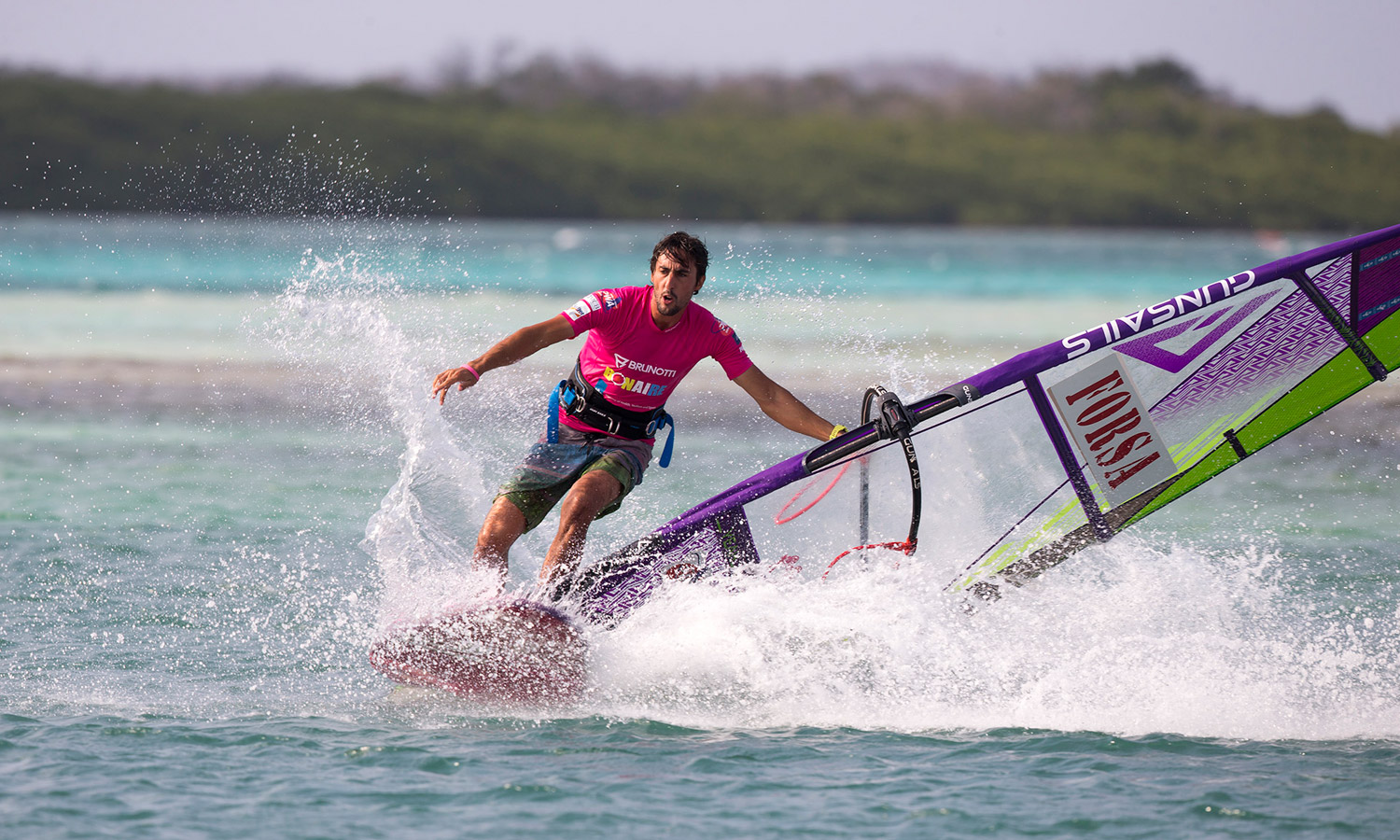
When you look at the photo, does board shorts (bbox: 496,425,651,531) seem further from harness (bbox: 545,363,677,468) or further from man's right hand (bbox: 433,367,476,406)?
man's right hand (bbox: 433,367,476,406)

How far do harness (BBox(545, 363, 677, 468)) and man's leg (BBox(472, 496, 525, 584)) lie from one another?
16.5 inches

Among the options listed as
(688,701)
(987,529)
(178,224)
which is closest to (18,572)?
(688,701)

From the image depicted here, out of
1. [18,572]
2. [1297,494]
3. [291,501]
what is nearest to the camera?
[18,572]

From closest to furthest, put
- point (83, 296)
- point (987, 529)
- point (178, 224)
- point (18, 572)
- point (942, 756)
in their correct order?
point (942, 756) → point (987, 529) → point (18, 572) → point (83, 296) → point (178, 224)

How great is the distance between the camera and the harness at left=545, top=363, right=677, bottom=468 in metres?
5.84

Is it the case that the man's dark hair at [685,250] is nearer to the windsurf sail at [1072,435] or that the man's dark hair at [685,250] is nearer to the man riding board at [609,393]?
the man riding board at [609,393]

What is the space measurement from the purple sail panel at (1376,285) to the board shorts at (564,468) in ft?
10.7

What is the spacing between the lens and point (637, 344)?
5.73 metres

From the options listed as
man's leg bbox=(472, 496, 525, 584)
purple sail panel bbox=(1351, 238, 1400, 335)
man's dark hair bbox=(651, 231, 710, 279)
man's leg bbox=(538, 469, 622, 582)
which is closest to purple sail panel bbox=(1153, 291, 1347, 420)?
purple sail panel bbox=(1351, 238, 1400, 335)

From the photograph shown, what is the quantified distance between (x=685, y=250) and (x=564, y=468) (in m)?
1.10

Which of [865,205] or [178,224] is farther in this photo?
[865,205]

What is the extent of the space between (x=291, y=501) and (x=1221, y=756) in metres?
7.07

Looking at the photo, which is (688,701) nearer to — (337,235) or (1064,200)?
(337,235)

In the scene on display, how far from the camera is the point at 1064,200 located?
111875 millimetres
